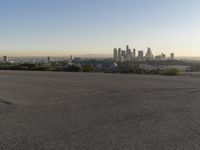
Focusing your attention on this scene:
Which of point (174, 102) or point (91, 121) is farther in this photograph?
point (174, 102)

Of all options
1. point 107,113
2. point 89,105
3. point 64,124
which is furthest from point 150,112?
point 64,124

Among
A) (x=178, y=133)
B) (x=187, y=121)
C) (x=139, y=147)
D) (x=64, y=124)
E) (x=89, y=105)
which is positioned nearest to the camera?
(x=139, y=147)

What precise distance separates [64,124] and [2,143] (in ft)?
6.80

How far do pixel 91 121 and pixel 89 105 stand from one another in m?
2.80

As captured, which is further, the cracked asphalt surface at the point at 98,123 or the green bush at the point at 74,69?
the green bush at the point at 74,69

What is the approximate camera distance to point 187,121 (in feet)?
30.9

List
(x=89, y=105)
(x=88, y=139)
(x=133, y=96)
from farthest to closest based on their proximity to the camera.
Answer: (x=133, y=96) < (x=89, y=105) < (x=88, y=139)

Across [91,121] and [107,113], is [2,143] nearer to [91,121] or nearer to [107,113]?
[91,121]

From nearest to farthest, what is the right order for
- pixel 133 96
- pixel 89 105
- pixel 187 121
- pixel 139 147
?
pixel 139 147 < pixel 187 121 < pixel 89 105 < pixel 133 96

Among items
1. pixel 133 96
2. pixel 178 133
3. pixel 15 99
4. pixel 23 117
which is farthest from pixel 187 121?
pixel 15 99

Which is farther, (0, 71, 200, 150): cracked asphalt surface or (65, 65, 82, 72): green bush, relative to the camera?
(65, 65, 82, 72): green bush

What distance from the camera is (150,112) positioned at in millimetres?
10695

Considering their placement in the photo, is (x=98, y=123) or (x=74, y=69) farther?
(x=74, y=69)

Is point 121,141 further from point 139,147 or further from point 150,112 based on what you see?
point 150,112
